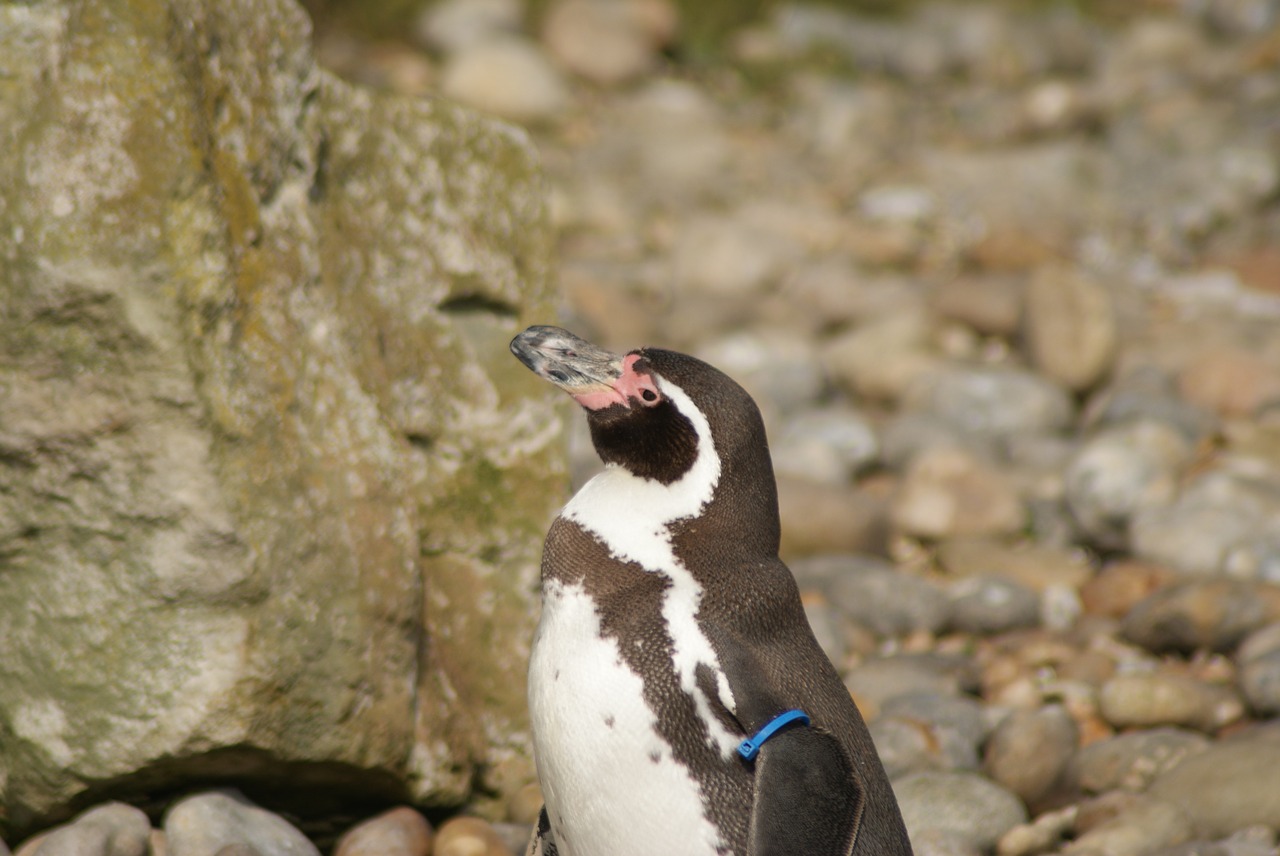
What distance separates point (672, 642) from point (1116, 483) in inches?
150

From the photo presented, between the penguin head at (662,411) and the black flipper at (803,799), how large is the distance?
572 millimetres

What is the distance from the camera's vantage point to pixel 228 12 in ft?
10.8

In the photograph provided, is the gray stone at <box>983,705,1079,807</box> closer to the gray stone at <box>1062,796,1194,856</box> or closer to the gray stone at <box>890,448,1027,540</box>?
the gray stone at <box>1062,796,1194,856</box>

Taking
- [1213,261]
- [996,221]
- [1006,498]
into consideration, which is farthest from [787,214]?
[1006,498]

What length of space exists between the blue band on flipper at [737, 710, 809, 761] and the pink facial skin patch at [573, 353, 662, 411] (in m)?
0.68

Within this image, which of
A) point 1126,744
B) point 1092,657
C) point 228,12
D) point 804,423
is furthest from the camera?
point 804,423

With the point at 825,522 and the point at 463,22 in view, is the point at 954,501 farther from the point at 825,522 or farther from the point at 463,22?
the point at 463,22

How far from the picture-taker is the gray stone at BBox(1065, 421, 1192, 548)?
5871 mm

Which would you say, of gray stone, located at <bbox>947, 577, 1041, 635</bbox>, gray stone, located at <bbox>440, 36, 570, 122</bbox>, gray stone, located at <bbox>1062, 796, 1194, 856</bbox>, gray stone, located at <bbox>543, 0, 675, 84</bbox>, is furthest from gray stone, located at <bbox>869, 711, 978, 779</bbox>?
gray stone, located at <bbox>543, 0, 675, 84</bbox>

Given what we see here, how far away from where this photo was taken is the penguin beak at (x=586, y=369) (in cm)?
280

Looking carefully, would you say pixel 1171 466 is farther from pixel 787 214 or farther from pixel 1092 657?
pixel 787 214

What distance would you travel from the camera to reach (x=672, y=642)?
8.92 feet

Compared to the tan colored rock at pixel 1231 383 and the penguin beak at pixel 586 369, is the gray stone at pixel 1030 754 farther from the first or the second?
the tan colored rock at pixel 1231 383

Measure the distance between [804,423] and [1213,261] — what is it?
446 cm
